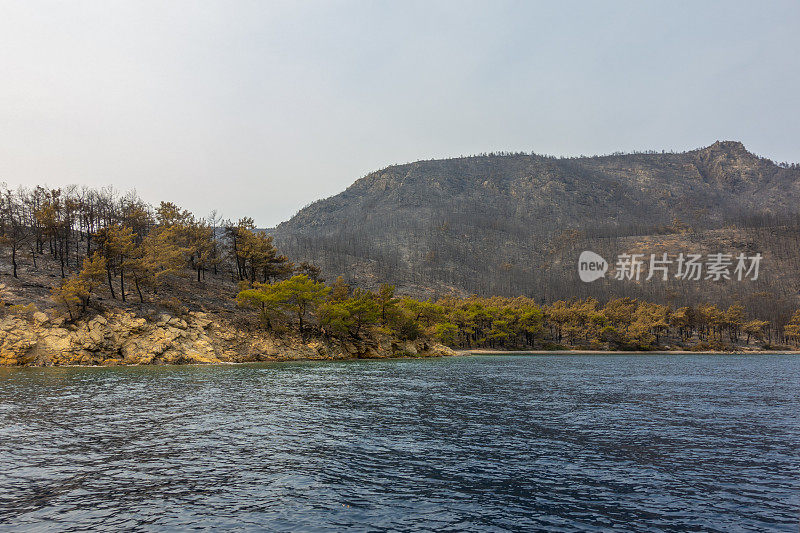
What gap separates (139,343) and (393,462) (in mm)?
68959

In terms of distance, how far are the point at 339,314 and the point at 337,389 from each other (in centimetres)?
5171

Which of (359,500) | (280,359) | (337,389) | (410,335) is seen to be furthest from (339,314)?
(359,500)

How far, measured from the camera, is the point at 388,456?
21.7 meters

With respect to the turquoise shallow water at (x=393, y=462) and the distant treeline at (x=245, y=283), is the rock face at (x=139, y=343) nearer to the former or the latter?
the distant treeline at (x=245, y=283)

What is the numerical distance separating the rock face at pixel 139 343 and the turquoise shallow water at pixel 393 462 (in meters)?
31.3

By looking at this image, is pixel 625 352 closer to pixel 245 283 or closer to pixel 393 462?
pixel 245 283

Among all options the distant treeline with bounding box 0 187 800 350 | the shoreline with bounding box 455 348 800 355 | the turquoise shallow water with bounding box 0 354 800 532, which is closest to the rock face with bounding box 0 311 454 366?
the distant treeline with bounding box 0 187 800 350

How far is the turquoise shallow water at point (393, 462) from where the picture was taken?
14.5 metres

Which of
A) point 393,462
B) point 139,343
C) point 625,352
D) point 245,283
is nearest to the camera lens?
point 393,462

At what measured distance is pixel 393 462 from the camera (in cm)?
2070

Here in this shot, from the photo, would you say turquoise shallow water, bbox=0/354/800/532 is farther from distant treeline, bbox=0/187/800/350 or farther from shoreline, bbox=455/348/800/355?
shoreline, bbox=455/348/800/355

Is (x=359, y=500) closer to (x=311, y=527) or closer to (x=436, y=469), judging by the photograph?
(x=311, y=527)

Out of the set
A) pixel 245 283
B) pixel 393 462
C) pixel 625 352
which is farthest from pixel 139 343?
pixel 625 352

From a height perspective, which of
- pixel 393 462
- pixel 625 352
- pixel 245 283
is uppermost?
pixel 245 283
